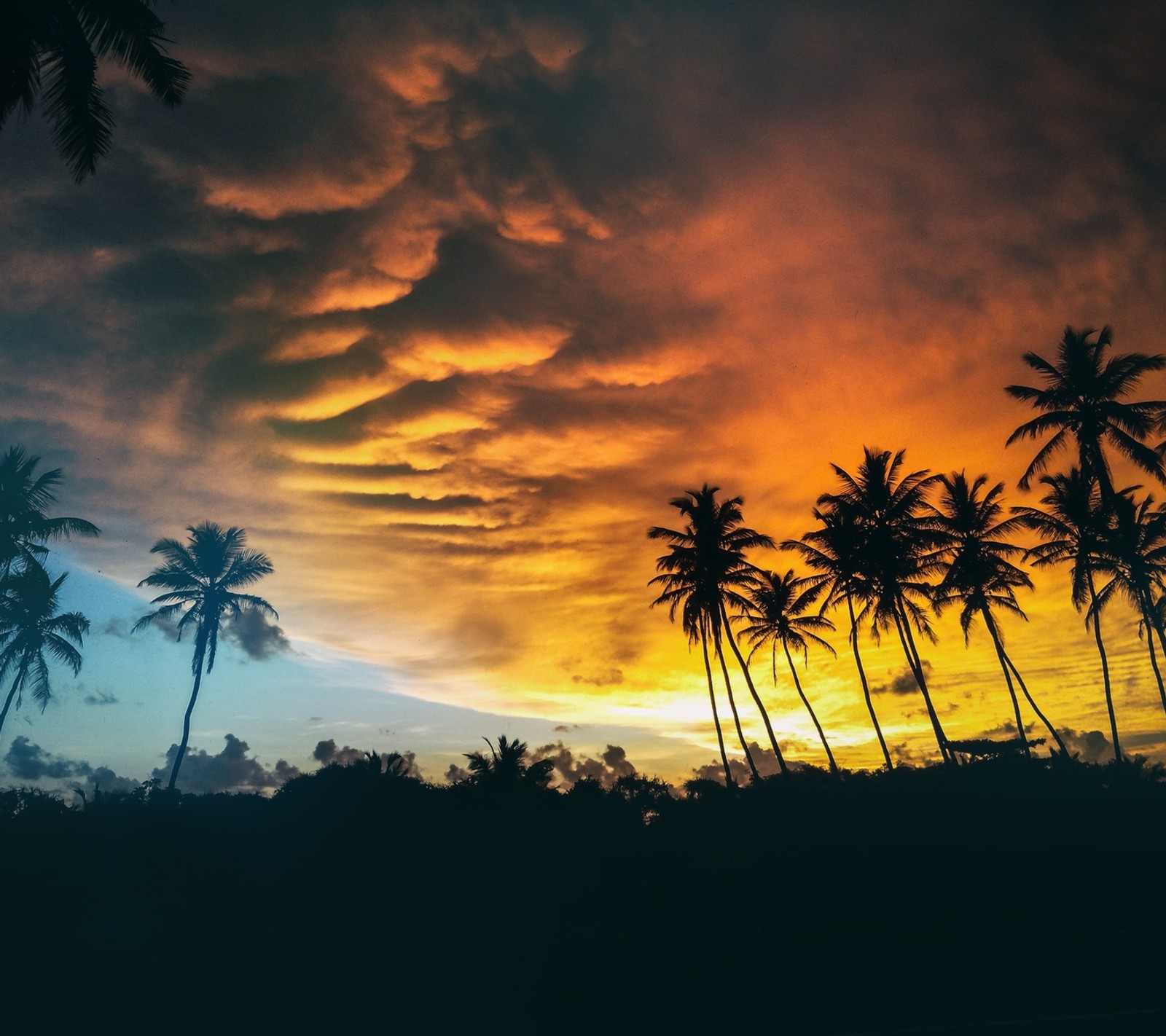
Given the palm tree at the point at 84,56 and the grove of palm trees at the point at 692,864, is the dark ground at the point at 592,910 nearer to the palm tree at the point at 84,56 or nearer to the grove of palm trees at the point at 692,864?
the grove of palm trees at the point at 692,864

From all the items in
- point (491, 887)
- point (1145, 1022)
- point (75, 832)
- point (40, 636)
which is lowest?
point (1145, 1022)

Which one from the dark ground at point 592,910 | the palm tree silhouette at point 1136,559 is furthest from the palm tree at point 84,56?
the palm tree silhouette at point 1136,559

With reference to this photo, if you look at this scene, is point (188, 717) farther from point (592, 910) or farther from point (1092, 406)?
point (1092, 406)

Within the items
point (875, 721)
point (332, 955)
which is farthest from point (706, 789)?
point (332, 955)

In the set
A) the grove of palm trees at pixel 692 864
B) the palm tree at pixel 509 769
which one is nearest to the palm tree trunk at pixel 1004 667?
the grove of palm trees at pixel 692 864

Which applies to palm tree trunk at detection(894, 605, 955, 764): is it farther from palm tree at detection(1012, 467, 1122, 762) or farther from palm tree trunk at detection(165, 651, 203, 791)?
palm tree trunk at detection(165, 651, 203, 791)

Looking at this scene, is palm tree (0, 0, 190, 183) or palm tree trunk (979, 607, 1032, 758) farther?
palm tree trunk (979, 607, 1032, 758)

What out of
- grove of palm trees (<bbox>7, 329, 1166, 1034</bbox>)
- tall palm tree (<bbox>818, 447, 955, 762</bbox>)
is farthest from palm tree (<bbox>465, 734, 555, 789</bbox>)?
tall palm tree (<bbox>818, 447, 955, 762</bbox>)

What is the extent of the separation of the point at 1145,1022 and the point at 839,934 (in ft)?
31.8

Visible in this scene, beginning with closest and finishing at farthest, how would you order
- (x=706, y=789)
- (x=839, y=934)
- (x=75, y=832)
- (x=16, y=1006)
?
(x=16, y=1006)
(x=839, y=934)
(x=75, y=832)
(x=706, y=789)

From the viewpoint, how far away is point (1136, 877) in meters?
24.3

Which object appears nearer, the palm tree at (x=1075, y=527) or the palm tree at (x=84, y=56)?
the palm tree at (x=84, y=56)

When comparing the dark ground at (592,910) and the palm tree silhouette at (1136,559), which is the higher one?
the palm tree silhouette at (1136,559)

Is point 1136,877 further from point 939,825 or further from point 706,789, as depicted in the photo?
point 706,789
